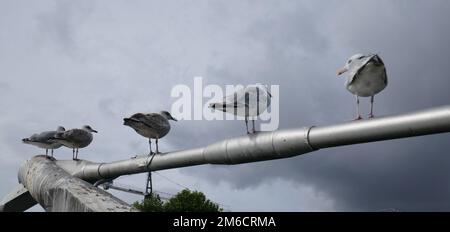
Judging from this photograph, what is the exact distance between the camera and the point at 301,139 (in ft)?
25.8

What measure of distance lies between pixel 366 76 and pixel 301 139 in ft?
4.78

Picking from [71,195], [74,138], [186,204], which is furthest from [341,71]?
[186,204]

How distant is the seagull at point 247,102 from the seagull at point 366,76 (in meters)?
1.51

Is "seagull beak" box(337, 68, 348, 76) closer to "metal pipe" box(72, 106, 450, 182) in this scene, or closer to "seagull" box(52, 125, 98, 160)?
"metal pipe" box(72, 106, 450, 182)

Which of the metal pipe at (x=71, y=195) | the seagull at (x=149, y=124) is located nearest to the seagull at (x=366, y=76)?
the metal pipe at (x=71, y=195)

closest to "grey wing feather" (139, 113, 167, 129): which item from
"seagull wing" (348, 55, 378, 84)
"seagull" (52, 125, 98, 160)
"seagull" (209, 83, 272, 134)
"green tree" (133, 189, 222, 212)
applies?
→ "seagull" (209, 83, 272, 134)

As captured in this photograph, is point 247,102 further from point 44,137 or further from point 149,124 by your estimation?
point 44,137

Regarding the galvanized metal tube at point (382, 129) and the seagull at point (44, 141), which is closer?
the galvanized metal tube at point (382, 129)

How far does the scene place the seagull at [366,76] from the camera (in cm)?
829

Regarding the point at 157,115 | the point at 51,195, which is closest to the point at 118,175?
the point at 157,115

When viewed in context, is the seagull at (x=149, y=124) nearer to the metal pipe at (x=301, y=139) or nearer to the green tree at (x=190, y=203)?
the metal pipe at (x=301, y=139)

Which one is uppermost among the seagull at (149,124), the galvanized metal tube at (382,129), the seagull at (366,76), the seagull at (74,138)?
the seagull at (74,138)

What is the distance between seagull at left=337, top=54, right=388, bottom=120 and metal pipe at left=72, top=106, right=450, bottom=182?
850mm
